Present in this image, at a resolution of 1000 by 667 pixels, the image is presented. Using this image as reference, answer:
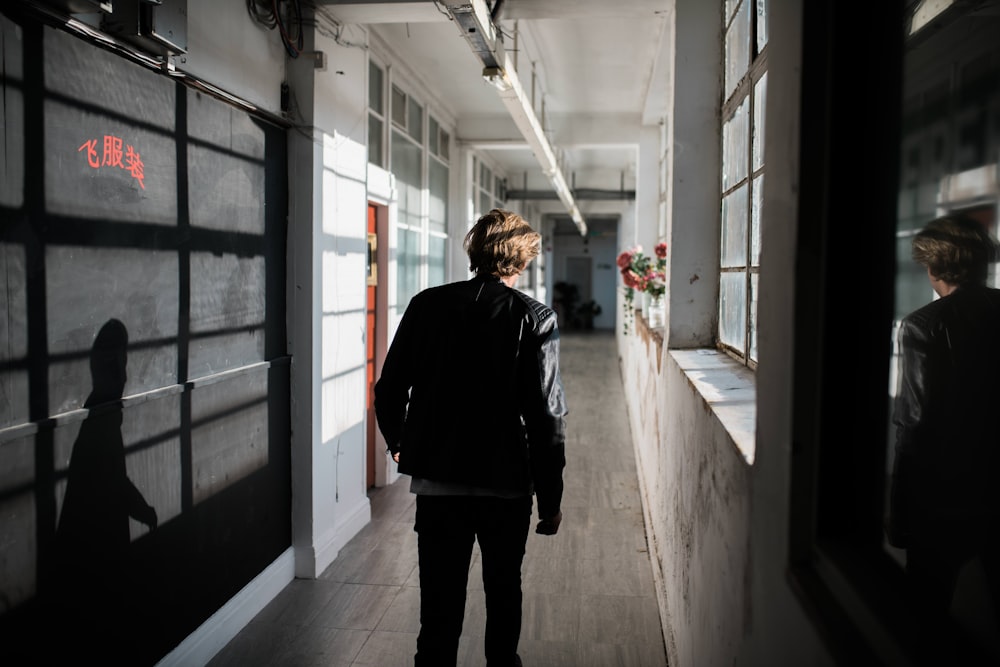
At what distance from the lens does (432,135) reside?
6688 mm

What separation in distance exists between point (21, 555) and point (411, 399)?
3.60ft

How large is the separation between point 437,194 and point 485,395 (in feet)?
16.7

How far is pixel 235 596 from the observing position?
3041mm

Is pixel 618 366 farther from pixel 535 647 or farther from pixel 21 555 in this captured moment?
pixel 21 555

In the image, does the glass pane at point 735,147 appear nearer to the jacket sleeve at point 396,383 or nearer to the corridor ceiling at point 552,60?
the corridor ceiling at point 552,60

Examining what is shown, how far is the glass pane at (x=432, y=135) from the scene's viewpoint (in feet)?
21.2

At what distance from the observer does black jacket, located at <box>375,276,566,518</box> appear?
6.99 feet

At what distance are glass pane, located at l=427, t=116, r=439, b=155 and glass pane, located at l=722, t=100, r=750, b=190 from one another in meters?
3.72

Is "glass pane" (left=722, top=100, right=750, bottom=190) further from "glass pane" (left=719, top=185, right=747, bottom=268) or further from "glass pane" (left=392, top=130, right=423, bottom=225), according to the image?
"glass pane" (left=392, top=130, right=423, bottom=225)

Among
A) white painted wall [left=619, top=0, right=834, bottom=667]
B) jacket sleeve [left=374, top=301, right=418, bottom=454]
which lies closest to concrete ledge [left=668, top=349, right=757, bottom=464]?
white painted wall [left=619, top=0, right=834, bottom=667]

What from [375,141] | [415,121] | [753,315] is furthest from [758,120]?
[415,121]

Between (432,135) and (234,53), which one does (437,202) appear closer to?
(432,135)

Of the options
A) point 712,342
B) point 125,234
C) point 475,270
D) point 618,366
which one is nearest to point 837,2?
point 475,270

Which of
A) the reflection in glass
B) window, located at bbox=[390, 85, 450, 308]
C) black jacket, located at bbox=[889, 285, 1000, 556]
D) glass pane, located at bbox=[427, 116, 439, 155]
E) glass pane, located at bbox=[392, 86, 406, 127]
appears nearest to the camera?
the reflection in glass
